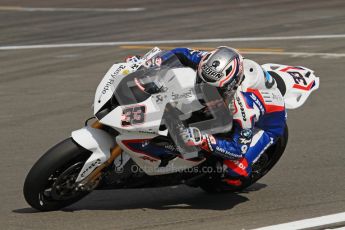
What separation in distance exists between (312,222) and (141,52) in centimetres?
1001

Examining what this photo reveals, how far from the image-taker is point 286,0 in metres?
23.8

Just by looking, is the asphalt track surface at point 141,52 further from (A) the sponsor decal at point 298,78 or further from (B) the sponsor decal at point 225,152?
(A) the sponsor decal at point 298,78

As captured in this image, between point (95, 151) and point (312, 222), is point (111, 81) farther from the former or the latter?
point (312, 222)

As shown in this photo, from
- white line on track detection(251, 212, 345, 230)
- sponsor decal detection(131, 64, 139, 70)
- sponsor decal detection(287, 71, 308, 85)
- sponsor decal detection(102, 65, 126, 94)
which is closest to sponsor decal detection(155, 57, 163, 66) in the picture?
sponsor decal detection(131, 64, 139, 70)

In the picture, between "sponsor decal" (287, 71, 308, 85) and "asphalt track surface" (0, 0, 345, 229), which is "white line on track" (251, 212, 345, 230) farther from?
"sponsor decal" (287, 71, 308, 85)

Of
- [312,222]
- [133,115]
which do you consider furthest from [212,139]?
[312,222]

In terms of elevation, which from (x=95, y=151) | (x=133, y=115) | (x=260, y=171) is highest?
(x=133, y=115)

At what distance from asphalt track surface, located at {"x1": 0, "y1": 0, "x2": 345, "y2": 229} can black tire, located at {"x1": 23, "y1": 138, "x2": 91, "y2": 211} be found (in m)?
0.12

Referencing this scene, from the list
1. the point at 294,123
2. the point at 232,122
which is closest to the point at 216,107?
the point at 232,122

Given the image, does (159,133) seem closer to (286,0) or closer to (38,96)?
(38,96)

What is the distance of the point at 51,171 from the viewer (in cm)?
745

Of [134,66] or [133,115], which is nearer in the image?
[133,115]

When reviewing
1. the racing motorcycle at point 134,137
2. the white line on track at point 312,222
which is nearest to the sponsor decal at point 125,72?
the racing motorcycle at point 134,137

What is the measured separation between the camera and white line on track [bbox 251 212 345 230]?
23.6ft
